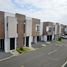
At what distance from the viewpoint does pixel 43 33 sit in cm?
5928

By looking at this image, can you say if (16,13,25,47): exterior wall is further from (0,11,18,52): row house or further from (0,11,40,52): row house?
(0,11,18,52): row house

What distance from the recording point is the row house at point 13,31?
31516 millimetres

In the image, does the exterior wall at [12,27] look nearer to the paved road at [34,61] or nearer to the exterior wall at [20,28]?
Answer: the exterior wall at [20,28]

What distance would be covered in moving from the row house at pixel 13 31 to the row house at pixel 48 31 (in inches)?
703

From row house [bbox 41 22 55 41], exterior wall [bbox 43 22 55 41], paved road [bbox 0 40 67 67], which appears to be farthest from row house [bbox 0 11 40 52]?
exterior wall [bbox 43 22 55 41]

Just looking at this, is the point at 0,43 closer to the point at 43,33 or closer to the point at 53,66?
the point at 53,66

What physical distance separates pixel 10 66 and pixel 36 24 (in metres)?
30.2

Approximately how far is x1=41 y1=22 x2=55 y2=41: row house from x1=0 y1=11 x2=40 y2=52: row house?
1787 centimetres

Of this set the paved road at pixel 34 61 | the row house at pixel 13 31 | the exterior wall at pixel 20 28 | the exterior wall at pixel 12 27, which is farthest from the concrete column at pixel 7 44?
the exterior wall at pixel 20 28

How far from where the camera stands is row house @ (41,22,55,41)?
59.3 meters

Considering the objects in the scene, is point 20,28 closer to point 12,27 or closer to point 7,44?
point 12,27

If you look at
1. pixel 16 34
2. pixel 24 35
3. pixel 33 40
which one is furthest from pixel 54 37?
pixel 16 34

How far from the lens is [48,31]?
2411 inches

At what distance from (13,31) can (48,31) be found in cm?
2965
